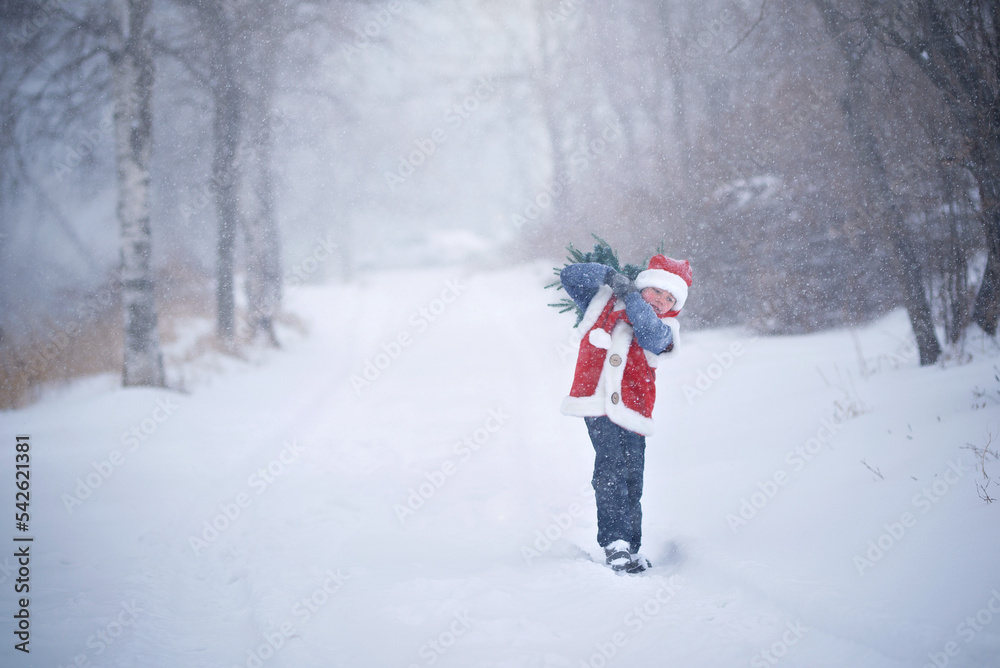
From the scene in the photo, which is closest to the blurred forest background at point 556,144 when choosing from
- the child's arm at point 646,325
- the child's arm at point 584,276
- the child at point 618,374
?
the child at point 618,374

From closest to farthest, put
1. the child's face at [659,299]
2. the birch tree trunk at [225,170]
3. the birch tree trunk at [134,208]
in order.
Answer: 1. the child's face at [659,299]
2. the birch tree trunk at [134,208]
3. the birch tree trunk at [225,170]

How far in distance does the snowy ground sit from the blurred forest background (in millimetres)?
1292

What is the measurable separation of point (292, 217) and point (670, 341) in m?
19.8

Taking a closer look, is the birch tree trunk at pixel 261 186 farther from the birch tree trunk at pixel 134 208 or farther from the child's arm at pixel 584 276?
the child's arm at pixel 584 276

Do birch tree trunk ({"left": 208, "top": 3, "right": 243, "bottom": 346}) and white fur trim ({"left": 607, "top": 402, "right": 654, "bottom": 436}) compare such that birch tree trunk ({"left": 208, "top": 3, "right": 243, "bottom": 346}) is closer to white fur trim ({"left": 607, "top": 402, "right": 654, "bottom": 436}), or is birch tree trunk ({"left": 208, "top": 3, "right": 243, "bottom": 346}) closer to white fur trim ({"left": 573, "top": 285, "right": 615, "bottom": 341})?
white fur trim ({"left": 573, "top": 285, "right": 615, "bottom": 341})

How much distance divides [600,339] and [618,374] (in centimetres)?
23

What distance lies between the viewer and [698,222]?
9.13 meters

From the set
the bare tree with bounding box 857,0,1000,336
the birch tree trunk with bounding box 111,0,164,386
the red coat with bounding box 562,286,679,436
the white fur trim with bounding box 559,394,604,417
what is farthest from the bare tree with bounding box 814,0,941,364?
the birch tree trunk with bounding box 111,0,164,386

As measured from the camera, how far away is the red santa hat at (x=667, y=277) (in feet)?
10.6

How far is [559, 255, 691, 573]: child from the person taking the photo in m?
3.15

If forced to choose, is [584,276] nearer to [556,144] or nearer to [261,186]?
[261,186]

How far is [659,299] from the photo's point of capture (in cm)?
330

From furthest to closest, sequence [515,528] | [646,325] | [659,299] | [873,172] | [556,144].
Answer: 1. [556,144]
2. [873,172]
3. [515,528]
4. [659,299]
5. [646,325]

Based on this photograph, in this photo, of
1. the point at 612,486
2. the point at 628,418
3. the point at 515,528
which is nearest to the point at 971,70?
the point at 628,418
